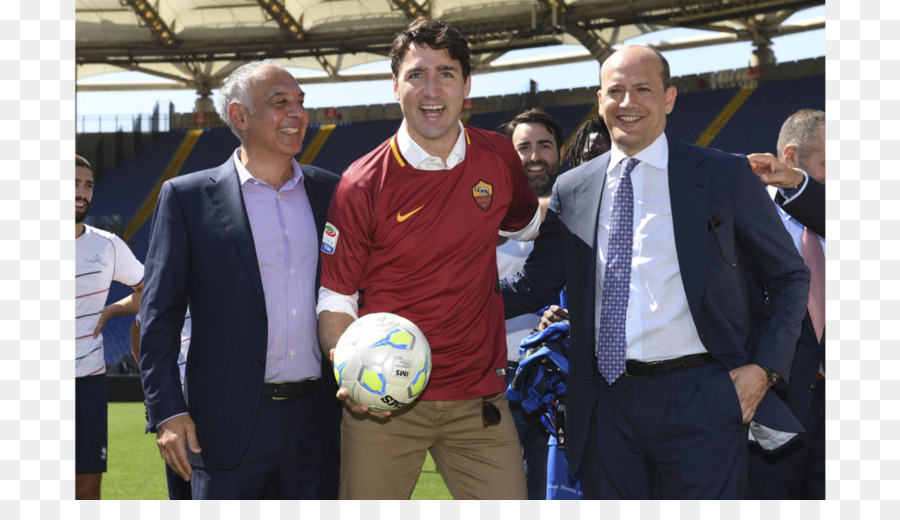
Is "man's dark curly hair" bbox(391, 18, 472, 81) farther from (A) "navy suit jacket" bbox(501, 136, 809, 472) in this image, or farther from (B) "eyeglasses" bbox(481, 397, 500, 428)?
(B) "eyeglasses" bbox(481, 397, 500, 428)

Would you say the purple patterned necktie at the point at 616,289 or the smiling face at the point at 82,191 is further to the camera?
the smiling face at the point at 82,191

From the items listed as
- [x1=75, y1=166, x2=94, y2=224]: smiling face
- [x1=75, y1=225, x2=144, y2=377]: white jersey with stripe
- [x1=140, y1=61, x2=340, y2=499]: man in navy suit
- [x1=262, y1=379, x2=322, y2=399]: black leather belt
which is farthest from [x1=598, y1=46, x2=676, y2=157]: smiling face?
[x1=75, y1=166, x2=94, y2=224]: smiling face

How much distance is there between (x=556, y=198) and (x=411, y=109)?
74 centimetres

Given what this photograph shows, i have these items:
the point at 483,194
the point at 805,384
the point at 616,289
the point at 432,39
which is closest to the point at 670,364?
the point at 616,289

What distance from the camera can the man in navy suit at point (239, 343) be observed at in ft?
11.5

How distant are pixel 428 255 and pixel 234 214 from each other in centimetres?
88

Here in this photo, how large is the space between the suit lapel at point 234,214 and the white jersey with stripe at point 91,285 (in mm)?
2140

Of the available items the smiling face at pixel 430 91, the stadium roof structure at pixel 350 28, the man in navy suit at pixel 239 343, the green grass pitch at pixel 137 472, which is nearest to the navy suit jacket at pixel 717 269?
the smiling face at pixel 430 91

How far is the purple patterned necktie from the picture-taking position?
3.29m

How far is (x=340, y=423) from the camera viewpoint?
358 cm

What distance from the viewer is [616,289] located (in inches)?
131

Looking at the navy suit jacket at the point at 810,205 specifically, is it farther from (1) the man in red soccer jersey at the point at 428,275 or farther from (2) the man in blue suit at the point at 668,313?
(1) the man in red soccer jersey at the point at 428,275

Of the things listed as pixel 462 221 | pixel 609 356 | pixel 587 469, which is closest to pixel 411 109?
pixel 462 221

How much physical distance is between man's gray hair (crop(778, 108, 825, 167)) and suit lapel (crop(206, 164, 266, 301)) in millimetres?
3040
